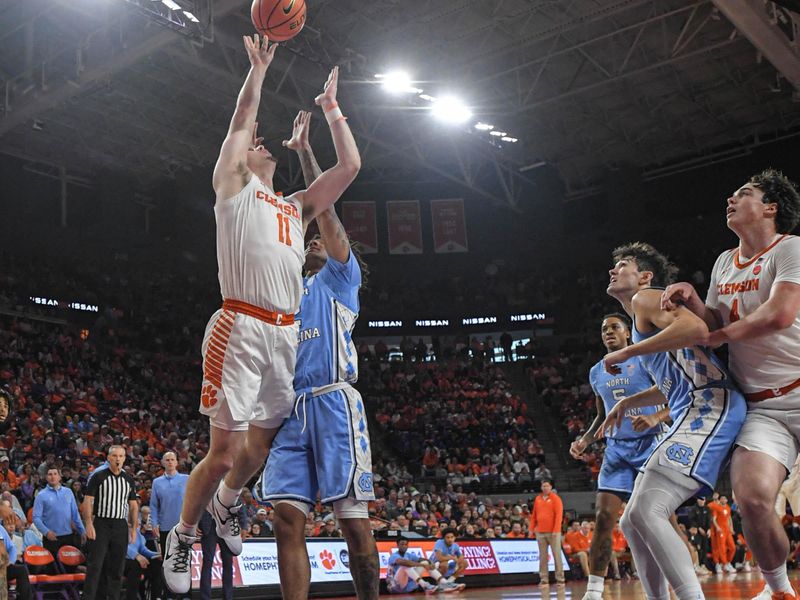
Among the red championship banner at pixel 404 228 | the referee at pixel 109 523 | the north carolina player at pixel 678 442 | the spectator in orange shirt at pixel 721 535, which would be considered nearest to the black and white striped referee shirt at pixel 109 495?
the referee at pixel 109 523

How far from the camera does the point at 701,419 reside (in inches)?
168

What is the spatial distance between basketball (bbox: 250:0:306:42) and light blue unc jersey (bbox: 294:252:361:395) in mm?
1593

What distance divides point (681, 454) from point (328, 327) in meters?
2.09

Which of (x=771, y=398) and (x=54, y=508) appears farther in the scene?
(x=54, y=508)

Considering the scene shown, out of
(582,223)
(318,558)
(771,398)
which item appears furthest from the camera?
(582,223)

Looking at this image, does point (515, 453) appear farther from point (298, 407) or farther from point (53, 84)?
point (298, 407)

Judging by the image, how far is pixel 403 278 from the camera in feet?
106

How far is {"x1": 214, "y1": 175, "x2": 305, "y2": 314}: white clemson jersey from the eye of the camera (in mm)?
4547

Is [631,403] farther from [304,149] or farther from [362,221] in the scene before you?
[362,221]

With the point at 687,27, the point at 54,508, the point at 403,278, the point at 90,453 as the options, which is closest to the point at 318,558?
the point at 54,508

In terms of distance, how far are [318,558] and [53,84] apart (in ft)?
42.4

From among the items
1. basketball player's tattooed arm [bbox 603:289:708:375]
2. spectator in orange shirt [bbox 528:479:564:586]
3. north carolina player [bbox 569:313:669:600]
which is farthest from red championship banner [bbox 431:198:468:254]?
basketball player's tattooed arm [bbox 603:289:708:375]

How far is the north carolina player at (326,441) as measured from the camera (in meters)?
4.60

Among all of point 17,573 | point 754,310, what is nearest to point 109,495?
point 17,573
